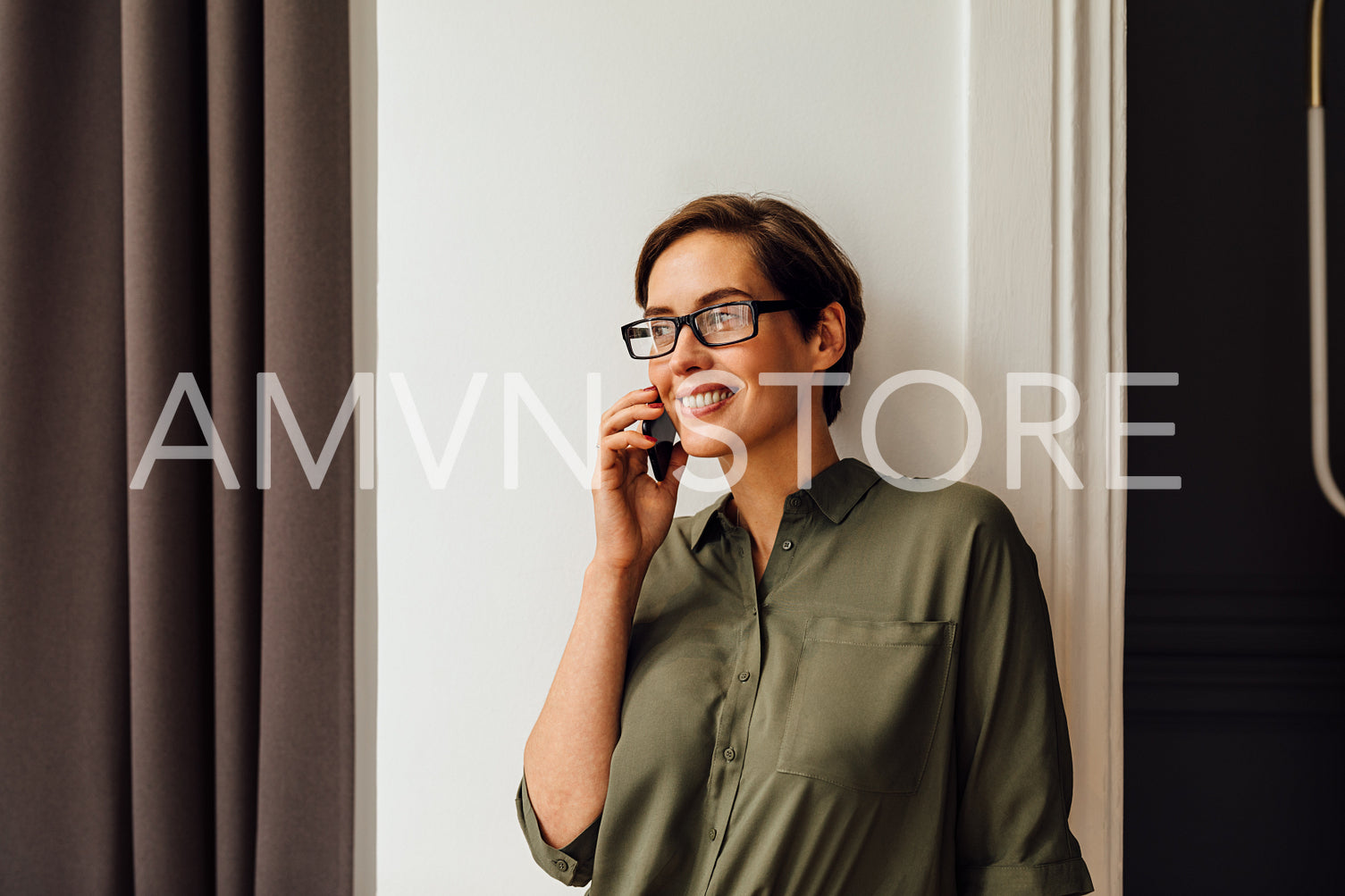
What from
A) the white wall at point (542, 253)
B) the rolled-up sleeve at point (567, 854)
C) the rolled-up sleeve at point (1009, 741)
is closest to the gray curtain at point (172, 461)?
the white wall at point (542, 253)

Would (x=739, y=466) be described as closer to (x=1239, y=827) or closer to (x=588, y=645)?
(x=588, y=645)

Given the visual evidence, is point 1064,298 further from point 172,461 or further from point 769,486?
point 172,461

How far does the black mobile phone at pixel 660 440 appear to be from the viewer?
90 centimetres

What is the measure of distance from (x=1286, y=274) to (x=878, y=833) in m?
1.13

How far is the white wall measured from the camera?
3.36ft

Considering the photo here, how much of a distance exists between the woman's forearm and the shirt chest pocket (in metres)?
0.21

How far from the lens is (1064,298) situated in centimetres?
99

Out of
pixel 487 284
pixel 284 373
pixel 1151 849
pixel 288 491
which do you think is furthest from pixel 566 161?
pixel 1151 849

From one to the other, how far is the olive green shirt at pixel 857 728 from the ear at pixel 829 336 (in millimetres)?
130

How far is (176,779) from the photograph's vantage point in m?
1.09

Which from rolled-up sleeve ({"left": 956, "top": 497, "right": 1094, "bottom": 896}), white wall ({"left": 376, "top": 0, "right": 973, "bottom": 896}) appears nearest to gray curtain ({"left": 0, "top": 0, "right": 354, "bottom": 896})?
white wall ({"left": 376, "top": 0, "right": 973, "bottom": 896})

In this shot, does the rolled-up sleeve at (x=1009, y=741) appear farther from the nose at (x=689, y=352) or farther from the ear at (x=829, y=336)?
the nose at (x=689, y=352)

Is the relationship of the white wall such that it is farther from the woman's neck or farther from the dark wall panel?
the dark wall panel

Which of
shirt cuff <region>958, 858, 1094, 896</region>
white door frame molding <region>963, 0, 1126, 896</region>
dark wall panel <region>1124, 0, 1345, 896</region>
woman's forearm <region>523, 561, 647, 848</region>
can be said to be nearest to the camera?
shirt cuff <region>958, 858, 1094, 896</region>
